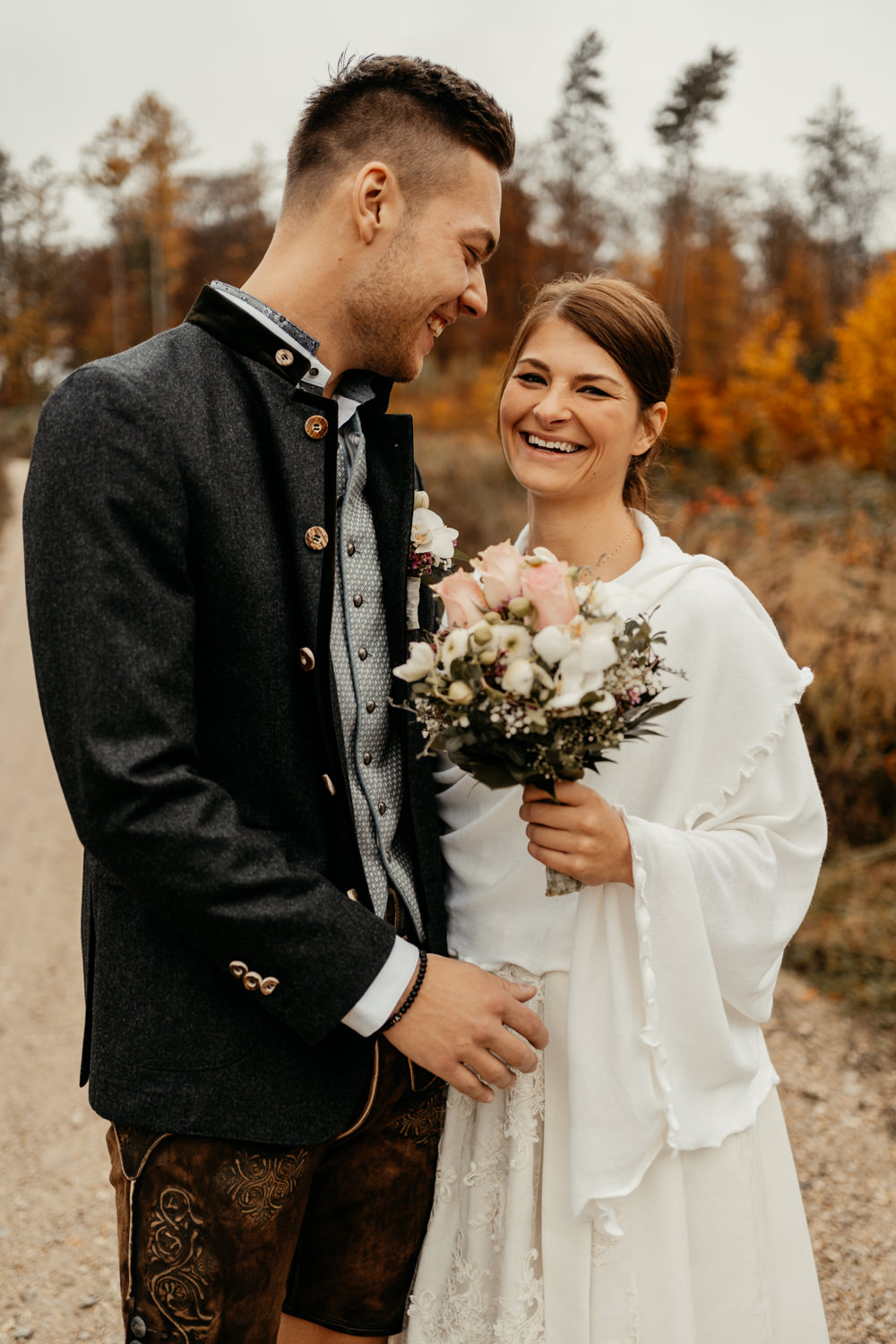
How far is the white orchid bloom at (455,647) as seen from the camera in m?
1.56

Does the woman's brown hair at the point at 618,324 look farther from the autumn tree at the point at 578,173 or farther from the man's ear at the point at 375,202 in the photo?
the autumn tree at the point at 578,173

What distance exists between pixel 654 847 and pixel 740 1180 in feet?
2.22

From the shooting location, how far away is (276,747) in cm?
168

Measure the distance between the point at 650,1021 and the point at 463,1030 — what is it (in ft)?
1.18

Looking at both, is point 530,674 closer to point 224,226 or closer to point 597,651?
point 597,651

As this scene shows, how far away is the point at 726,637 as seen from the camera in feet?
6.52

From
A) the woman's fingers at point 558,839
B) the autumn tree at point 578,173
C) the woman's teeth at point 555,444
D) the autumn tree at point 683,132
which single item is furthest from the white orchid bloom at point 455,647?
the autumn tree at point 578,173

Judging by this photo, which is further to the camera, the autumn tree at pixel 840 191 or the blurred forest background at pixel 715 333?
the autumn tree at pixel 840 191

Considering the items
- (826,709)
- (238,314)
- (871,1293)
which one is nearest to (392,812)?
(238,314)

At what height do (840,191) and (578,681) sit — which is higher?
(840,191)

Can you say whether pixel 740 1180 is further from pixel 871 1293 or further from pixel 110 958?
pixel 871 1293

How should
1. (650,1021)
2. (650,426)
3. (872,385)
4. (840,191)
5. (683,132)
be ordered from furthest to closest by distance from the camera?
(840,191) < (683,132) < (872,385) < (650,426) < (650,1021)

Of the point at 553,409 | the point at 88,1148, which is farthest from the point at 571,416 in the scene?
the point at 88,1148

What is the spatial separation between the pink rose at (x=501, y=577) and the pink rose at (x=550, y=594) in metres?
0.02
